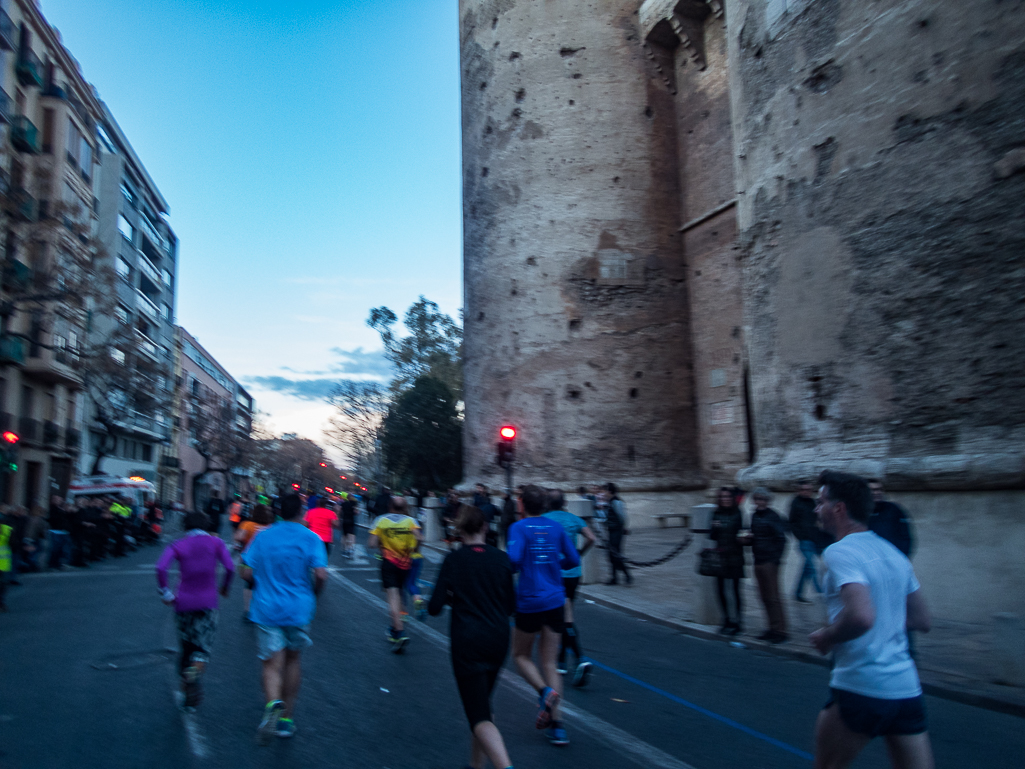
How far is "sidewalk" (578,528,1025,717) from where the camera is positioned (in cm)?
687

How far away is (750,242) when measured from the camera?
15070 mm

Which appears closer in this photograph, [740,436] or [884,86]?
[884,86]

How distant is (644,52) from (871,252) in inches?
724

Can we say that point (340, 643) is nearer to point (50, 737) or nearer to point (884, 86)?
point (50, 737)

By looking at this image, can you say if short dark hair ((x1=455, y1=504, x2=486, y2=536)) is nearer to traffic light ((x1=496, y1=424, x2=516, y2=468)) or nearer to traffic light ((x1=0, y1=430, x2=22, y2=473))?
traffic light ((x1=496, y1=424, x2=516, y2=468))

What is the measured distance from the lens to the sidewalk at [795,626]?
687 centimetres

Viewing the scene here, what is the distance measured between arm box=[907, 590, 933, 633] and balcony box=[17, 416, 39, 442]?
3487 cm

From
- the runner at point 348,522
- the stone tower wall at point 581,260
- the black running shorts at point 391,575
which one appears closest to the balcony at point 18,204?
the runner at point 348,522

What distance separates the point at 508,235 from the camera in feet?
92.4

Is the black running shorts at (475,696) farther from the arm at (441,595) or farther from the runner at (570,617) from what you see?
the runner at (570,617)

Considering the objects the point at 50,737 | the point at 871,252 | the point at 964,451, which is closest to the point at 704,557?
the point at 964,451

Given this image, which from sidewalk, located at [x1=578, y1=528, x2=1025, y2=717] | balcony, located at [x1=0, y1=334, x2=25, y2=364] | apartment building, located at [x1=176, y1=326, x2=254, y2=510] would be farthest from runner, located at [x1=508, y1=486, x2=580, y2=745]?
apartment building, located at [x1=176, y1=326, x2=254, y2=510]

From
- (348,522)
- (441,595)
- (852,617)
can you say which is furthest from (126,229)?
(852,617)

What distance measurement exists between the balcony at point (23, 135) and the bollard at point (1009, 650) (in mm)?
33889
